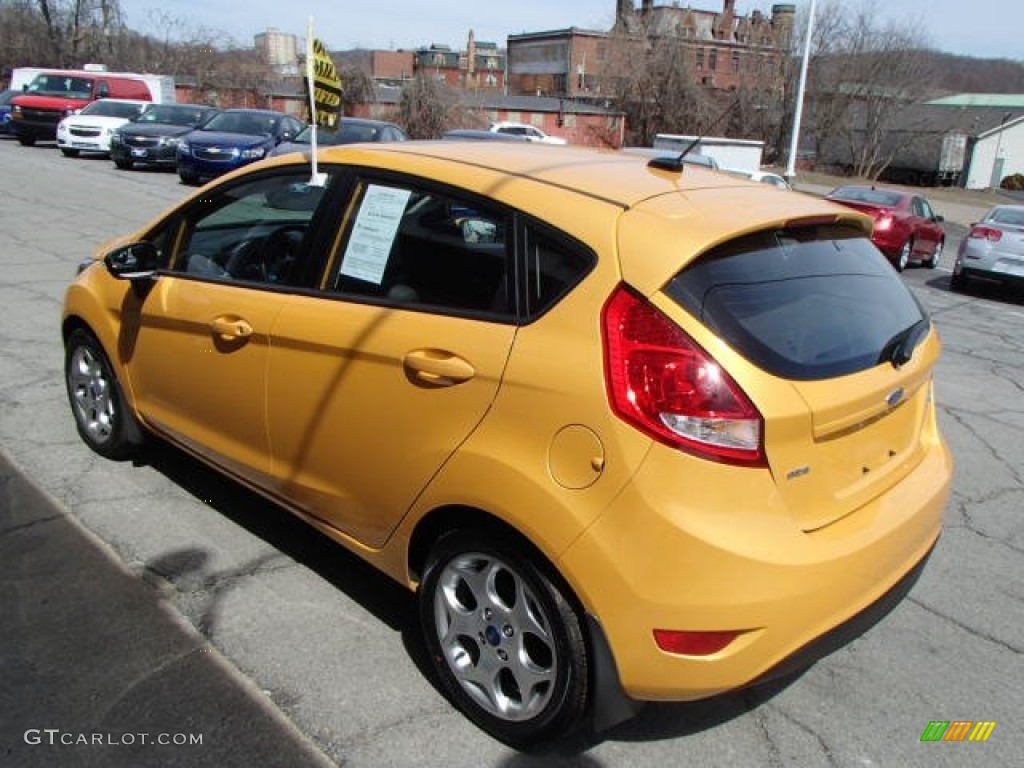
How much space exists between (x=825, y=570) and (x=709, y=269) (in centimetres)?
84

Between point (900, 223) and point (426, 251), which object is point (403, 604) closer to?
point (426, 251)

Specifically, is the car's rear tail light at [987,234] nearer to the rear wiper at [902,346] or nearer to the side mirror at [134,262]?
→ the rear wiper at [902,346]

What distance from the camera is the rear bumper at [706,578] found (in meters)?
2.04

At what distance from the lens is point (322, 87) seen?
12.8ft

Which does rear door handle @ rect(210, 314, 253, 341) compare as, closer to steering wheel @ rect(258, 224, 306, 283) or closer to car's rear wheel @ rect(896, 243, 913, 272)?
steering wheel @ rect(258, 224, 306, 283)

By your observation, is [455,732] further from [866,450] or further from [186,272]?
[186,272]

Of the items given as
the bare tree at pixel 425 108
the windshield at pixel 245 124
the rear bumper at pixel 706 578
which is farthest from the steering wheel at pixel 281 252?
the bare tree at pixel 425 108

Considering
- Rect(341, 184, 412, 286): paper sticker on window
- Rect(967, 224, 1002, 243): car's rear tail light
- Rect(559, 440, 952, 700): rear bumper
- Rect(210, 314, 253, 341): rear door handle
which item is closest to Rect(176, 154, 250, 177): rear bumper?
Rect(967, 224, 1002, 243): car's rear tail light

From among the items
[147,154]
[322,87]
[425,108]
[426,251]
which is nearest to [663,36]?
[425,108]

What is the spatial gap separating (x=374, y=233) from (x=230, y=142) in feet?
53.3

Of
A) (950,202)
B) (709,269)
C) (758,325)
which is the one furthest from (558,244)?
(950,202)

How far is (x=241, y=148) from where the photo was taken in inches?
689

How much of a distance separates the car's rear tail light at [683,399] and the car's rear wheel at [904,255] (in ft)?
46.3

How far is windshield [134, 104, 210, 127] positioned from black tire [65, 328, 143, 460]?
63.2 ft
